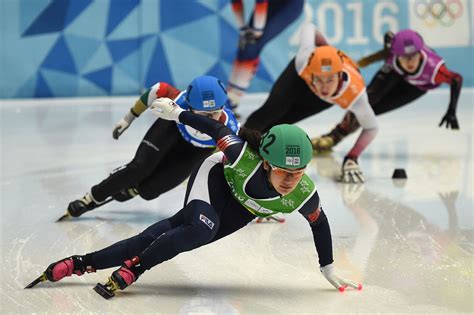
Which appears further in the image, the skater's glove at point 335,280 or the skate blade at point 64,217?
the skate blade at point 64,217

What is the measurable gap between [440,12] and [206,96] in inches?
356

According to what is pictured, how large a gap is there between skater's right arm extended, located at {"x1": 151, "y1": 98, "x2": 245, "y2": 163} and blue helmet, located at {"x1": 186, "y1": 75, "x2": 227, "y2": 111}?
763 millimetres

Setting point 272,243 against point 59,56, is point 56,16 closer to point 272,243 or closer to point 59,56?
point 59,56

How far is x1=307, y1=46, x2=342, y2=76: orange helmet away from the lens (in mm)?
6160

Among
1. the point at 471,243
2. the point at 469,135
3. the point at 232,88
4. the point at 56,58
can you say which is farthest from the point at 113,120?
the point at 471,243

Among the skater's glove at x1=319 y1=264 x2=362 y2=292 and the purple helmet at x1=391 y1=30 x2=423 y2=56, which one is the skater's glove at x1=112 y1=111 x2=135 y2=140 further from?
the purple helmet at x1=391 y1=30 x2=423 y2=56

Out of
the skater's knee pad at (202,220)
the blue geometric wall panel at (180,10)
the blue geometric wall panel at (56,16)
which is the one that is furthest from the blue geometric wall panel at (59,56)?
the skater's knee pad at (202,220)

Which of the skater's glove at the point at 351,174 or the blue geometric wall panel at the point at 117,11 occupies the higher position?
the skater's glove at the point at 351,174

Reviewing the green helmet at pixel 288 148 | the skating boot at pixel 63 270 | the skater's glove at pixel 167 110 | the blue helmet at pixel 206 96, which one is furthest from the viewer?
the blue helmet at pixel 206 96

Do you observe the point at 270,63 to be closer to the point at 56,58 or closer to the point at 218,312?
the point at 56,58

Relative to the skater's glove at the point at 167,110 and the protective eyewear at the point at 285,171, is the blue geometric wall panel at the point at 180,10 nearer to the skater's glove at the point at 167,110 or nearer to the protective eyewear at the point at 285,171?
the skater's glove at the point at 167,110

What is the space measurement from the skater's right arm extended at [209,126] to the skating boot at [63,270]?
0.72m

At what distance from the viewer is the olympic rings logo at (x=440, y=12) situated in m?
12.8

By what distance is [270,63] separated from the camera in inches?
512
